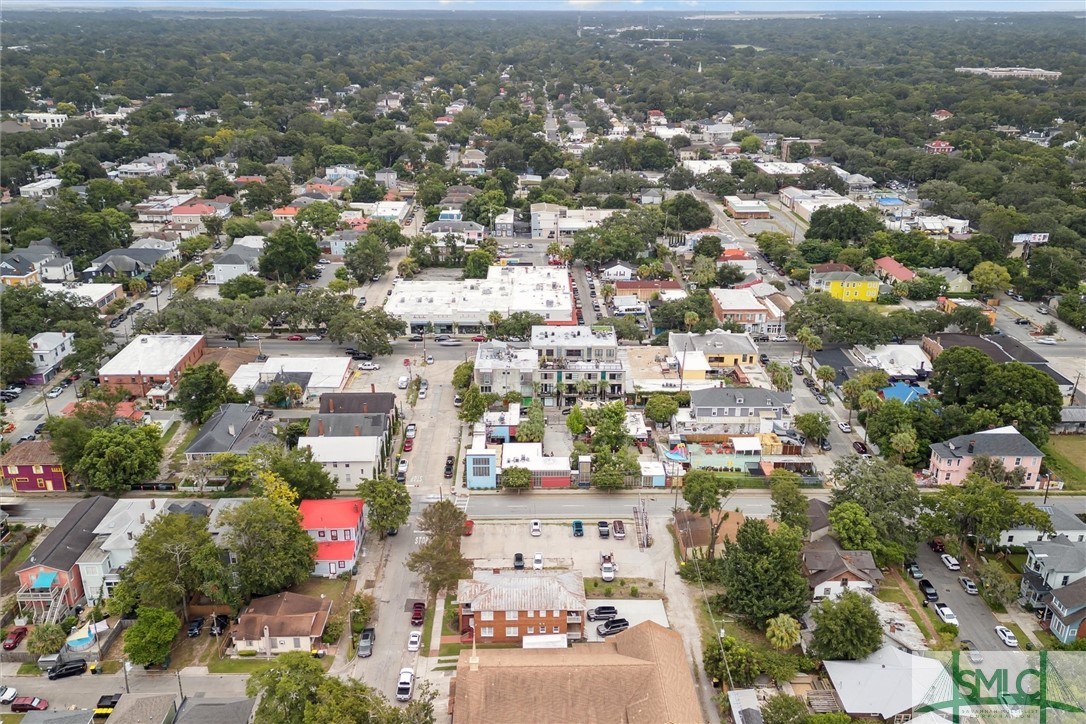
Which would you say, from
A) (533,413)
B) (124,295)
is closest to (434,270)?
(124,295)

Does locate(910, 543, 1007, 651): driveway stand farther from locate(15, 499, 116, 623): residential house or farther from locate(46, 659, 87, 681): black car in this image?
locate(15, 499, 116, 623): residential house

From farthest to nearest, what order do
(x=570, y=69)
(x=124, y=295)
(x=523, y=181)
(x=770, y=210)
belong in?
(x=570, y=69)
(x=523, y=181)
(x=770, y=210)
(x=124, y=295)

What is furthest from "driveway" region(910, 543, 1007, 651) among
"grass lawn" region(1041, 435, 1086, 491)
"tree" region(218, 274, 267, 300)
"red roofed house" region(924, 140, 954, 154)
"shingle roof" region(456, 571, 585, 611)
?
"red roofed house" region(924, 140, 954, 154)

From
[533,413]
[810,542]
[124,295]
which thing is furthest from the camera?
[124,295]

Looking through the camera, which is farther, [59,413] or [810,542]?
[59,413]

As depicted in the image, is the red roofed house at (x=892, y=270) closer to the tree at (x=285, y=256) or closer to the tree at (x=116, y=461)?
the tree at (x=285, y=256)

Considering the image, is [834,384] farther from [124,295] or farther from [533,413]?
[124,295]

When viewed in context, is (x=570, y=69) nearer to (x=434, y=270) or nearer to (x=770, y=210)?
(x=770, y=210)
